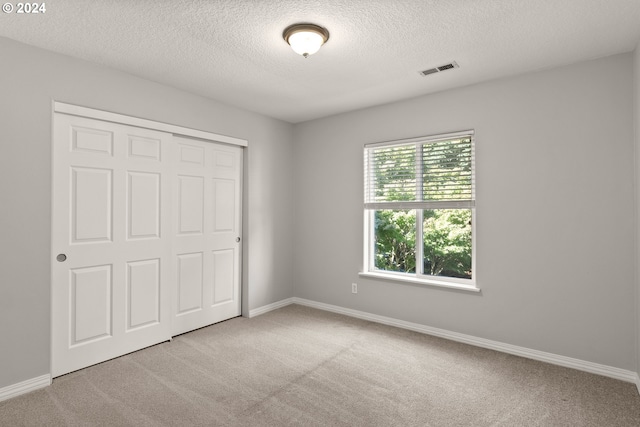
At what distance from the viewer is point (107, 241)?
116 inches

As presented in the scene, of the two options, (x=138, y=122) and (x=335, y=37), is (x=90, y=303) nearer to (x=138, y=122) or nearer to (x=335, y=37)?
(x=138, y=122)

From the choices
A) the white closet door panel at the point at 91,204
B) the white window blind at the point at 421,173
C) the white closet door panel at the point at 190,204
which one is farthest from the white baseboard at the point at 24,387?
the white window blind at the point at 421,173

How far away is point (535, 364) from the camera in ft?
9.46

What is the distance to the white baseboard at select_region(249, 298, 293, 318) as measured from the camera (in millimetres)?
4234

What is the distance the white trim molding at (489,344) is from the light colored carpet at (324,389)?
8 centimetres

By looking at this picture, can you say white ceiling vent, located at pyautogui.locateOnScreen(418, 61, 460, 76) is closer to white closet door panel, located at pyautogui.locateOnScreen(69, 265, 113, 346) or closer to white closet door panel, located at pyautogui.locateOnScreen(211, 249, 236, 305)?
white closet door panel, located at pyautogui.locateOnScreen(211, 249, 236, 305)

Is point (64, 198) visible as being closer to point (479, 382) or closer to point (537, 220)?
point (479, 382)

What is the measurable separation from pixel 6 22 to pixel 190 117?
5.04 ft

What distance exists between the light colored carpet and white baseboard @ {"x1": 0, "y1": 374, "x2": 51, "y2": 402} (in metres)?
0.07

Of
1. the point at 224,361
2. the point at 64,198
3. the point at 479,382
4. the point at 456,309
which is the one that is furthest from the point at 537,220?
the point at 64,198

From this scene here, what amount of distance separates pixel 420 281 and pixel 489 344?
86 centimetres

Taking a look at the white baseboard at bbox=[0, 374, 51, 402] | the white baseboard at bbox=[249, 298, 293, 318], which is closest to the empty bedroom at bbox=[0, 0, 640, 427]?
the white baseboard at bbox=[0, 374, 51, 402]

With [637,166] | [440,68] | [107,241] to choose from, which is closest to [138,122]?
[107,241]

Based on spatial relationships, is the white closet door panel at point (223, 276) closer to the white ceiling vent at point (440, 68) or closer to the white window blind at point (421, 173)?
the white window blind at point (421, 173)
